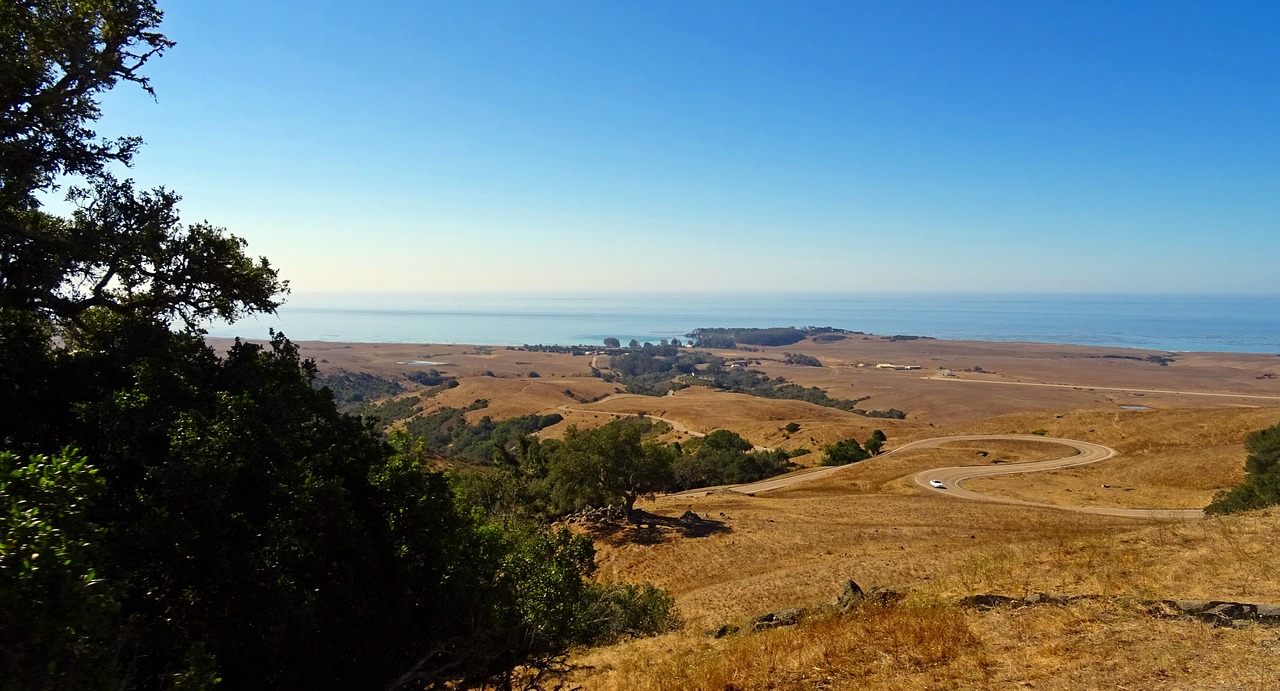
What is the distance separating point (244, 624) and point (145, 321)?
547 centimetres

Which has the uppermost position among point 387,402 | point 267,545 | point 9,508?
point 9,508

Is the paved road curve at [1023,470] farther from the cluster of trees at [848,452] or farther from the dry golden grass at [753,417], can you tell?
Answer: the dry golden grass at [753,417]

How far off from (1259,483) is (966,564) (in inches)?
922

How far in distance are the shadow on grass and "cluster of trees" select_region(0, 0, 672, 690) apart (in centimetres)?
2156

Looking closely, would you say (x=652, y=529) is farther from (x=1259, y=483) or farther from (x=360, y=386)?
(x=360, y=386)

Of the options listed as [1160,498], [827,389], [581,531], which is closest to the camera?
[581,531]

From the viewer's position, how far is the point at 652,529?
34.2 meters

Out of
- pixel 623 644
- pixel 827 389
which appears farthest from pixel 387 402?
pixel 623 644

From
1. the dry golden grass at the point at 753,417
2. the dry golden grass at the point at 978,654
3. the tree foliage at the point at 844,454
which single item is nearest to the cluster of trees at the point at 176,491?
the dry golden grass at the point at 978,654

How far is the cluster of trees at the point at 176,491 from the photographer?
468 cm

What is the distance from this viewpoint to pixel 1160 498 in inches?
1492

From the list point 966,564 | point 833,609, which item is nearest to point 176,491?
point 833,609

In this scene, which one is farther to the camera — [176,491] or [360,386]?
[360,386]

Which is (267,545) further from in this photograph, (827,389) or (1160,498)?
(827,389)
